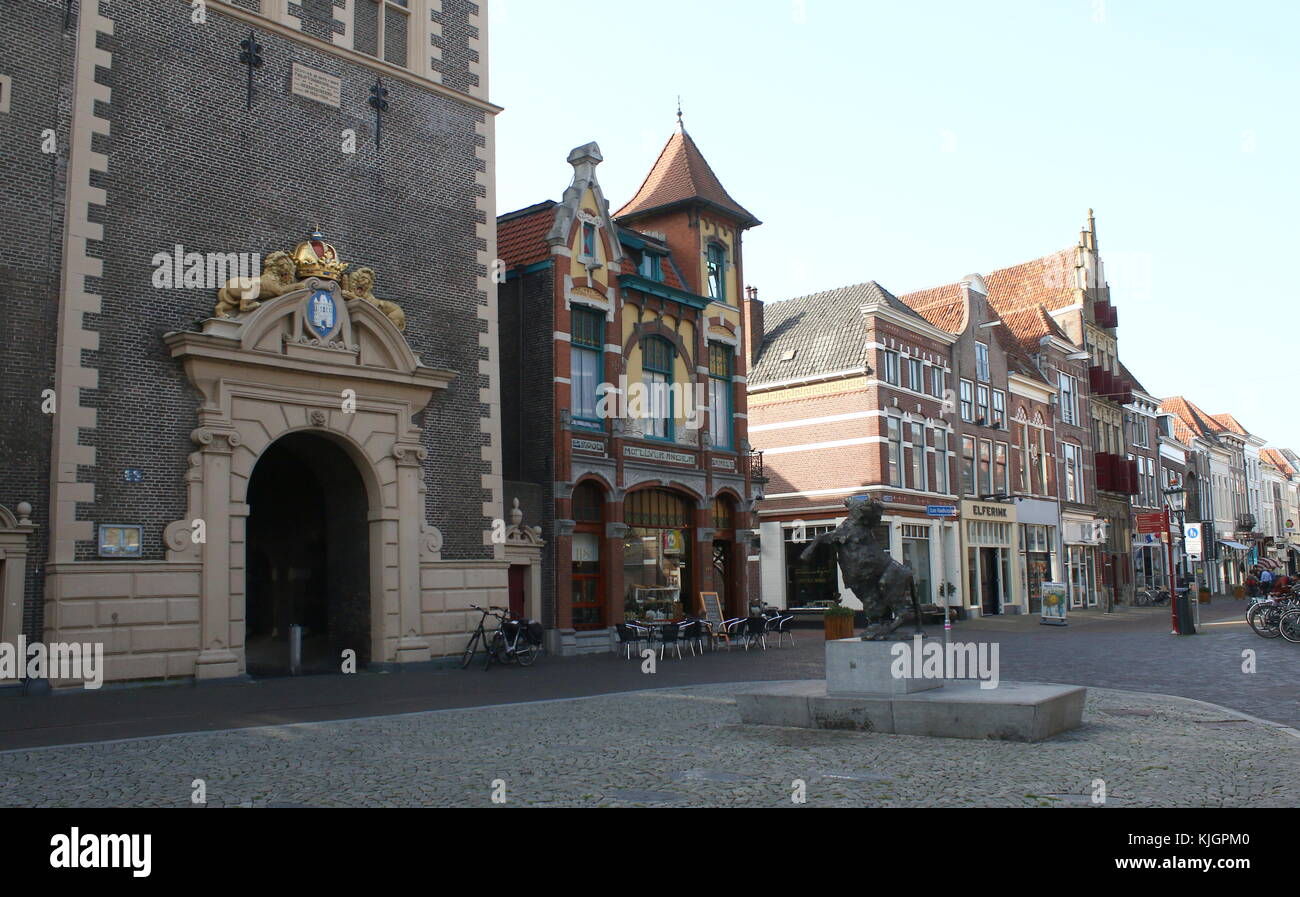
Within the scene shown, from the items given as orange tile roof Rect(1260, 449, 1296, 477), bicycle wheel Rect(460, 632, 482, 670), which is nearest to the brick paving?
bicycle wheel Rect(460, 632, 482, 670)

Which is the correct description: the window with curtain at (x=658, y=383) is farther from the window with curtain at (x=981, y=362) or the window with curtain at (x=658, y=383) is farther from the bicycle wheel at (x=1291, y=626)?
the window with curtain at (x=981, y=362)

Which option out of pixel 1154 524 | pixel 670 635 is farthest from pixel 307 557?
pixel 1154 524

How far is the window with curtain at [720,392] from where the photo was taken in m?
29.9

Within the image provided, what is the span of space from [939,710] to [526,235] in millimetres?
18666

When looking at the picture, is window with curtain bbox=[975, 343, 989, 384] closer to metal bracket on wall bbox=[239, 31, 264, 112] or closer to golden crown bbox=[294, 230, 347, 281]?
golden crown bbox=[294, 230, 347, 281]

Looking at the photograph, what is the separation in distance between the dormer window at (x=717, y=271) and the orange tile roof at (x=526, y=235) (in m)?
5.86

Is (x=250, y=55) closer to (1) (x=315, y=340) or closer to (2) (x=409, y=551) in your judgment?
(1) (x=315, y=340)

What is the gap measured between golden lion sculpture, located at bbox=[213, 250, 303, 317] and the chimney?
24.1 m

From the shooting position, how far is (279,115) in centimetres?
1934

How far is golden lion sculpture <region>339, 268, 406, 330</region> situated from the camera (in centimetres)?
1958

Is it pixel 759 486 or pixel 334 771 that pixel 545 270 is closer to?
pixel 759 486

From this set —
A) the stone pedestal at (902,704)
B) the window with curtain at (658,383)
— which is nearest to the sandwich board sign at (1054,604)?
the window with curtain at (658,383)
